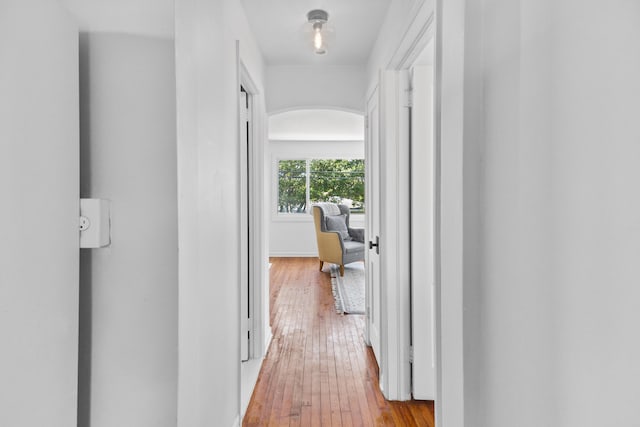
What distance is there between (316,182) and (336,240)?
2.36 meters

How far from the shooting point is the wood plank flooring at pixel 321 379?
2.04 metres

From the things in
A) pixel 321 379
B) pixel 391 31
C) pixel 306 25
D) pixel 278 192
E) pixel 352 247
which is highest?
pixel 306 25

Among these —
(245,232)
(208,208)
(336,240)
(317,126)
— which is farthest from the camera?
(317,126)

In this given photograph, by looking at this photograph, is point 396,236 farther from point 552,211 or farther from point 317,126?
point 317,126

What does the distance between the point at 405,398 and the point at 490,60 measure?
200cm

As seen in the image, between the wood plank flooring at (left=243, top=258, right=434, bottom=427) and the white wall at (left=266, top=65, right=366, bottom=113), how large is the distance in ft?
6.78

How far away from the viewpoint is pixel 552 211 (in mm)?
680

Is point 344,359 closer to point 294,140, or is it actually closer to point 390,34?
point 390,34

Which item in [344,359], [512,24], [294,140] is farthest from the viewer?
[294,140]

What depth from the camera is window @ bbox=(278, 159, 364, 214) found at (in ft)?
25.1

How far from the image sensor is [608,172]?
56 centimetres

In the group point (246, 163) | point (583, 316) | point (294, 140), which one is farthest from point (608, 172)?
point (294, 140)

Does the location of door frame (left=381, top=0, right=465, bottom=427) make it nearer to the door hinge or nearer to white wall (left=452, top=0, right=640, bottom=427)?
white wall (left=452, top=0, right=640, bottom=427)

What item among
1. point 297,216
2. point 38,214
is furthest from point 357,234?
point 38,214
